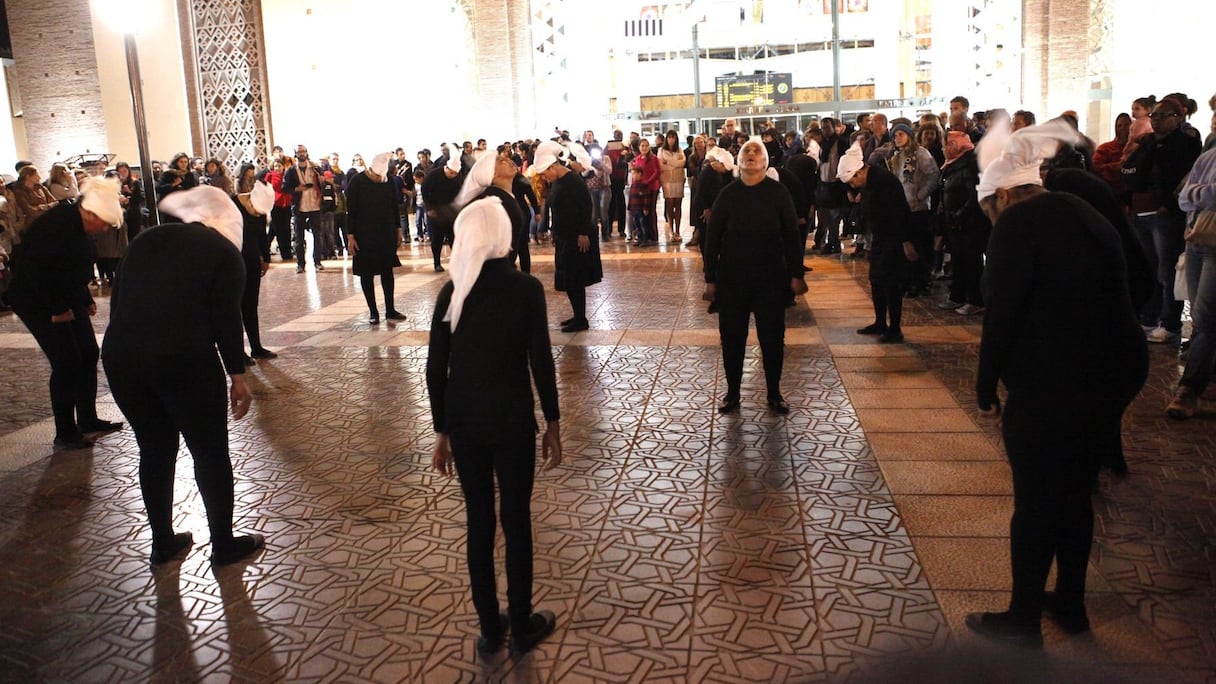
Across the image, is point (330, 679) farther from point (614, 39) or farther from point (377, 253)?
point (614, 39)

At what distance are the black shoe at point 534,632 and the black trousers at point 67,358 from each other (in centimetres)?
419

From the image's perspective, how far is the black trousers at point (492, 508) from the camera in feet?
11.2

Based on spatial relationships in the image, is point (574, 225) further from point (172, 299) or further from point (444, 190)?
point (172, 299)

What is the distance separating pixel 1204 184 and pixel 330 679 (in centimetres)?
559

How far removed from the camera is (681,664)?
3.43 meters

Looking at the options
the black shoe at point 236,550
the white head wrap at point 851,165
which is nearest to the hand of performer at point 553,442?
the black shoe at point 236,550

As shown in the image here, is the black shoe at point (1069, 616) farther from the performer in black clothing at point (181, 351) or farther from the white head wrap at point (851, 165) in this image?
the white head wrap at point (851, 165)

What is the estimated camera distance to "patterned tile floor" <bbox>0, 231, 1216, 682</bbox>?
3.56 m

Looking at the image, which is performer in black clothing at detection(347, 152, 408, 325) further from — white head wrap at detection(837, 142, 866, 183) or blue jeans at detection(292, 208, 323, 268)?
blue jeans at detection(292, 208, 323, 268)

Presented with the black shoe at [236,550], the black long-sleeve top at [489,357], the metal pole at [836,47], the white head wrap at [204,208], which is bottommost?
the black shoe at [236,550]

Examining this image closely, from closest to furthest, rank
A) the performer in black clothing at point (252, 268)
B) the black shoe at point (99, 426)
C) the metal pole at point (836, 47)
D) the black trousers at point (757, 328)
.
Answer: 1. the black trousers at point (757, 328)
2. the black shoe at point (99, 426)
3. the performer in black clothing at point (252, 268)
4. the metal pole at point (836, 47)

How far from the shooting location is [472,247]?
335 cm

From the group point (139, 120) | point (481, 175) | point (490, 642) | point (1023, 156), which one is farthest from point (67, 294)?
point (1023, 156)

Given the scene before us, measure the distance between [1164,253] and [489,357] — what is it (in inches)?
257
